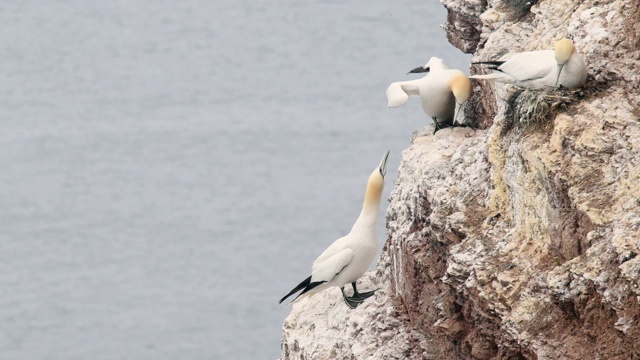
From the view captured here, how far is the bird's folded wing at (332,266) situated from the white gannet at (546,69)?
1662mm

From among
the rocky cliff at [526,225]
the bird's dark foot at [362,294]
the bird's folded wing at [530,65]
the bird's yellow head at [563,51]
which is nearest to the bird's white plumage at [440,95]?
the rocky cliff at [526,225]

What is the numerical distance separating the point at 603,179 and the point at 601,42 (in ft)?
3.06

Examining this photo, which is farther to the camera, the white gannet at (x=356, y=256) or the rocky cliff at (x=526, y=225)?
the white gannet at (x=356, y=256)

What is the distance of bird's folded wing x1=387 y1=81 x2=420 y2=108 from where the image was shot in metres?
8.16

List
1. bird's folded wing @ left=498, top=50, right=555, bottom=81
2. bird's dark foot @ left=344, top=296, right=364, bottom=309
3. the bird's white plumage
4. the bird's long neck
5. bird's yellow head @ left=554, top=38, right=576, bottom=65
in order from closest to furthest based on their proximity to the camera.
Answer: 1. bird's yellow head @ left=554, top=38, right=576, bottom=65
2. bird's folded wing @ left=498, top=50, right=555, bottom=81
3. bird's dark foot @ left=344, top=296, right=364, bottom=309
4. the bird's long neck
5. the bird's white plumage

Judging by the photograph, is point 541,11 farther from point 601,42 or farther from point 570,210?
point 570,210

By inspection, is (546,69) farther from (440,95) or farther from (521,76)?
(440,95)

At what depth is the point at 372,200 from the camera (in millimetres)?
7555

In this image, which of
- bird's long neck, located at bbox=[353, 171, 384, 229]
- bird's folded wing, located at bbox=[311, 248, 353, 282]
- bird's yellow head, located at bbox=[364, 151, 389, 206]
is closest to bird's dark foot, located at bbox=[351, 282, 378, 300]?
bird's folded wing, located at bbox=[311, 248, 353, 282]

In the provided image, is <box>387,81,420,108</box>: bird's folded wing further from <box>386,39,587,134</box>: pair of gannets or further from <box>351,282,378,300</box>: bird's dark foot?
<box>351,282,378,300</box>: bird's dark foot

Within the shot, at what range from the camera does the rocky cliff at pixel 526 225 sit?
5.26 metres

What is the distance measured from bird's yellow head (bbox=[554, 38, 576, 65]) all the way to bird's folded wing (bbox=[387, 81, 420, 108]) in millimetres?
2275

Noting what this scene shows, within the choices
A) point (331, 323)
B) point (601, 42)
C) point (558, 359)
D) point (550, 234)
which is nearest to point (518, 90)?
point (601, 42)

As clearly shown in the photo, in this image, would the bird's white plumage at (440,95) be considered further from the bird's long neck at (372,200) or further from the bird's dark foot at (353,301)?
the bird's dark foot at (353,301)
